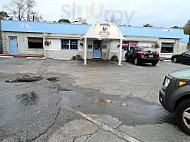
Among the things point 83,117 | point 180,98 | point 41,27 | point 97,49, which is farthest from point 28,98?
point 41,27

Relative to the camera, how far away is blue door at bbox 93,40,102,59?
17.6 meters

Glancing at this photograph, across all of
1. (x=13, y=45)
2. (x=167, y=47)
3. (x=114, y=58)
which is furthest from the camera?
(x=167, y=47)

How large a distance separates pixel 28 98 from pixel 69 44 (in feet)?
43.6

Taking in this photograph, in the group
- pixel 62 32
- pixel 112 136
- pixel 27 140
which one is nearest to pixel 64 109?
pixel 27 140

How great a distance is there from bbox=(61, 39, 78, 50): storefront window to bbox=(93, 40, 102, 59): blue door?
7.85 feet

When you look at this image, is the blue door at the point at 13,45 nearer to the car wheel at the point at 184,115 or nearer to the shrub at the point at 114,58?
the shrub at the point at 114,58

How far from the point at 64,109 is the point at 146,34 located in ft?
55.6

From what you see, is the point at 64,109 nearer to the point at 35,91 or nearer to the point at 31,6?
the point at 35,91

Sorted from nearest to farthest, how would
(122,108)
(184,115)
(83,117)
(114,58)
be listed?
(184,115)
(83,117)
(122,108)
(114,58)

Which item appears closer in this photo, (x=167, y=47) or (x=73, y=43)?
(x=73, y=43)

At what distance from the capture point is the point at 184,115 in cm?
275

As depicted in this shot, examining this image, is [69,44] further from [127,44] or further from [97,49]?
[127,44]

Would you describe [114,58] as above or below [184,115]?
above

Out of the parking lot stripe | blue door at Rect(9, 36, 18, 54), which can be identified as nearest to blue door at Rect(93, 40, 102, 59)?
blue door at Rect(9, 36, 18, 54)
